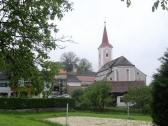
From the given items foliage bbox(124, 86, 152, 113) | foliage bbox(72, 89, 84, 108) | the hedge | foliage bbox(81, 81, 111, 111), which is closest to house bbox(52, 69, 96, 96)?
foliage bbox(72, 89, 84, 108)

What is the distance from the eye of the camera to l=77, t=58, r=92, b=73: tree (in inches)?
5822

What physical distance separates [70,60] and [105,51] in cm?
1230

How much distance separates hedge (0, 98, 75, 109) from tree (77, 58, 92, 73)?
3004 inches

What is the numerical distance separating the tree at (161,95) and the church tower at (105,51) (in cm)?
12972

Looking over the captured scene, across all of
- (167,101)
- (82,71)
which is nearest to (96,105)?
(167,101)

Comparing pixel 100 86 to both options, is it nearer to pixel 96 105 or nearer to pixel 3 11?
pixel 96 105

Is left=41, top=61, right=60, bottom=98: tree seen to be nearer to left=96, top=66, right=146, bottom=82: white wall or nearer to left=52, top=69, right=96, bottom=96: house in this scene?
left=52, top=69, right=96, bottom=96: house

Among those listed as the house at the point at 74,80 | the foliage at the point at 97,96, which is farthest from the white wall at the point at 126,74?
the foliage at the point at 97,96

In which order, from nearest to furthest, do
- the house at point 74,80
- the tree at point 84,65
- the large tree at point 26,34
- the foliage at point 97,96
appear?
1. the large tree at point 26,34
2. the foliage at point 97,96
3. the house at point 74,80
4. the tree at point 84,65

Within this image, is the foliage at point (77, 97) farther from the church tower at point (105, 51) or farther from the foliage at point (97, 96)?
the church tower at point (105, 51)

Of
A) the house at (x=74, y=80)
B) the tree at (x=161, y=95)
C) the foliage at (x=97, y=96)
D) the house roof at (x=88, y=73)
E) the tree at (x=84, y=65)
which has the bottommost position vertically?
the tree at (x=161, y=95)

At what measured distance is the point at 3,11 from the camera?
12.7 metres

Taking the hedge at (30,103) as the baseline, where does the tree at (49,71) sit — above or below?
below

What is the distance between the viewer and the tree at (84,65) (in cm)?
14788
